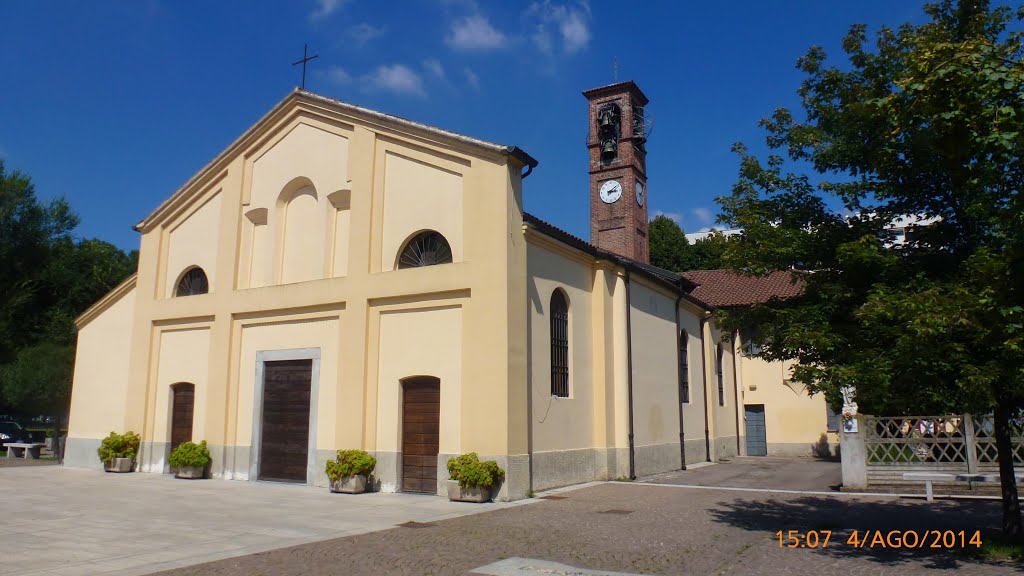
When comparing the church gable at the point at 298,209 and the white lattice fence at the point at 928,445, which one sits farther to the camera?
the church gable at the point at 298,209

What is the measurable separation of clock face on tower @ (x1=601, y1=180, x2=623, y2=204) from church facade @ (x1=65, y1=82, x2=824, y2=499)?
9709 millimetres

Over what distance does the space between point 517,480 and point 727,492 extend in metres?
4.75

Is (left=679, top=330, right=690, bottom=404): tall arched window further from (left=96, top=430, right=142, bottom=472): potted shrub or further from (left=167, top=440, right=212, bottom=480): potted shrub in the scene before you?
(left=96, top=430, right=142, bottom=472): potted shrub

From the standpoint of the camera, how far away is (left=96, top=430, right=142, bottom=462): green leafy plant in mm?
17844

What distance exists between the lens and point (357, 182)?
51.5 feet

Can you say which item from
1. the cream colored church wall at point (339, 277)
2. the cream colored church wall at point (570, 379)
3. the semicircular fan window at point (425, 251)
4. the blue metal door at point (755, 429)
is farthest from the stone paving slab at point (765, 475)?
the semicircular fan window at point (425, 251)

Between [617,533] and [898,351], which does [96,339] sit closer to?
[617,533]

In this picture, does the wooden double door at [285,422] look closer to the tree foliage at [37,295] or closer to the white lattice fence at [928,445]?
the white lattice fence at [928,445]

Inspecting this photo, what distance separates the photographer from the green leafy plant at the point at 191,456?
1617 cm

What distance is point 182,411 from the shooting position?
18.0 metres

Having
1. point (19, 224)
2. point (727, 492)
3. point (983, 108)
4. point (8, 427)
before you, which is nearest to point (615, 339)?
point (727, 492)

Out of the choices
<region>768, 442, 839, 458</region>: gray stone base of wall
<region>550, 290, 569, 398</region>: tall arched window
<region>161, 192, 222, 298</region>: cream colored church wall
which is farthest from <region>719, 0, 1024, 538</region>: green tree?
<region>768, 442, 839, 458</region>: gray stone base of wall

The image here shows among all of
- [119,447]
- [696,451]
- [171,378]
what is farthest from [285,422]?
[696,451]

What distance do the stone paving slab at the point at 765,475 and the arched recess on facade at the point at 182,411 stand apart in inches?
454
